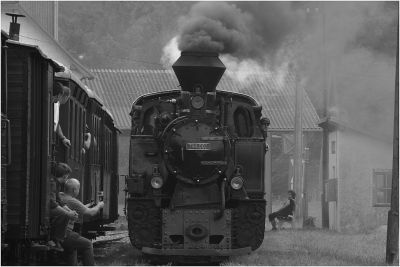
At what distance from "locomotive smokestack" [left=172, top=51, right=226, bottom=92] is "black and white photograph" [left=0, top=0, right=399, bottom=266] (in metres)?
0.02

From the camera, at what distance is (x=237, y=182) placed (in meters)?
13.8

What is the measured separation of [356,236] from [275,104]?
20427mm

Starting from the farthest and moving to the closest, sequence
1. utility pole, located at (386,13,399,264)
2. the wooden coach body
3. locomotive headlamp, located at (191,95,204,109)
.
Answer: utility pole, located at (386,13,399,264)
locomotive headlamp, located at (191,95,204,109)
the wooden coach body

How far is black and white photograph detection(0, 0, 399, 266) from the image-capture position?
33.4 feet

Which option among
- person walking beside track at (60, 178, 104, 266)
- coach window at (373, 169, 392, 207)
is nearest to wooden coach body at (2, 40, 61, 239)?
person walking beside track at (60, 178, 104, 266)

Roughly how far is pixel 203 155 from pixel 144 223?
1.40 metres

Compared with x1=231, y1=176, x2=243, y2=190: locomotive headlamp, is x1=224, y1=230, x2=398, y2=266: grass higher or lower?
lower

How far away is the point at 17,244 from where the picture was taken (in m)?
10.4

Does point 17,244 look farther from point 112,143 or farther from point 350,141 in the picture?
point 350,141

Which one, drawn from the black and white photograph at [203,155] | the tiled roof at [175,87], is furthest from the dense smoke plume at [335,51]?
the tiled roof at [175,87]

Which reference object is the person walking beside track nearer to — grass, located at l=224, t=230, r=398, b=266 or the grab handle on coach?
the grab handle on coach

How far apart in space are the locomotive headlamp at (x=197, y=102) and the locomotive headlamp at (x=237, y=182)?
1190mm

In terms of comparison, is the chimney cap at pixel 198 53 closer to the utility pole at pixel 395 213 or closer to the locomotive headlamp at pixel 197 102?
the locomotive headlamp at pixel 197 102

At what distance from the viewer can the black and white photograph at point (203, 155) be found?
10195 millimetres
